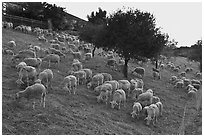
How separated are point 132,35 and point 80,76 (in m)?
8.52

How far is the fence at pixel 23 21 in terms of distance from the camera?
158 feet

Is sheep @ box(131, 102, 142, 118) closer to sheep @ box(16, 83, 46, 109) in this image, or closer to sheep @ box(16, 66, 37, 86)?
sheep @ box(16, 83, 46, 109)

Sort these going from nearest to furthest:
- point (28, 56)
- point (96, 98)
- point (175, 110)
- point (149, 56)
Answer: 1. point (96, 98)
2. point (175, 110)
3. point (28, 56)
4. point (149, 56)

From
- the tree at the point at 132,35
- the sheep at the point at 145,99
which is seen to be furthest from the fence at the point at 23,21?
the sheep at the point at 145,99

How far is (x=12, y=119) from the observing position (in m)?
11.2

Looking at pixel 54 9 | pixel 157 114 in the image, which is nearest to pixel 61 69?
pixel 157 114

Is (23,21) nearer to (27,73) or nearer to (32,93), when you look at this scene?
(27,73)

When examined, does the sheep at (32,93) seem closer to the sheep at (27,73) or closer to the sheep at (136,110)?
the sheep at (27,73)

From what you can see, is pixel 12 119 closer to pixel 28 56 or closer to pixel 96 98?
pixel 96 98

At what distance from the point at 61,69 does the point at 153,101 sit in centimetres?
806

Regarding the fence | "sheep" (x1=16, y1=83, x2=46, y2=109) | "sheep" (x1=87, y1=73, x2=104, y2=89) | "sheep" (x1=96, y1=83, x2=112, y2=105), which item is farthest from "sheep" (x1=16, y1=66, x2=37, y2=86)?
the fence

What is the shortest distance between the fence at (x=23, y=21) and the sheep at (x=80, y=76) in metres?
31.9

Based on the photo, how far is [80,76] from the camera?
18766 mm

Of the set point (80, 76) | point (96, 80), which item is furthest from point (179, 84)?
point (80, 76)
